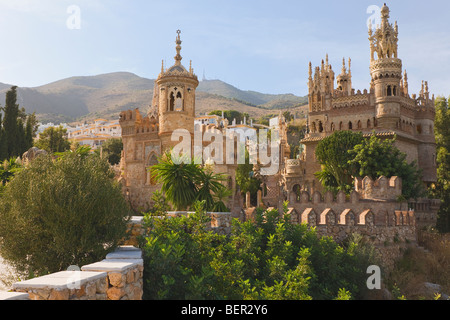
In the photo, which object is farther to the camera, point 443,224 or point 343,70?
point 343,70

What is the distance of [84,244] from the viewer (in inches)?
316

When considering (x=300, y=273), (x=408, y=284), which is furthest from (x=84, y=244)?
(x=408, y=284)

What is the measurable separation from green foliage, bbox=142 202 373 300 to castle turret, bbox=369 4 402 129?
21954mm

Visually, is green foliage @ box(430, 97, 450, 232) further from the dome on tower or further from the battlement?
the dome on tower

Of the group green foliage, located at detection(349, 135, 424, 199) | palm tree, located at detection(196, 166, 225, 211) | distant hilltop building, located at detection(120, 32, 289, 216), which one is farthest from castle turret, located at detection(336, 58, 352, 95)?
palm tree, located at detection(196, 166, 225, 211)

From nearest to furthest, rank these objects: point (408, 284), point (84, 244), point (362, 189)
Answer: point (84, 244), point (408, 284), point (362, 189)

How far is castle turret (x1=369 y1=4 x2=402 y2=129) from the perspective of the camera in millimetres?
31719

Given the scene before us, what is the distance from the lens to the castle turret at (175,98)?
2697 cm

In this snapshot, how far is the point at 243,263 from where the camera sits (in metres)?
9.23

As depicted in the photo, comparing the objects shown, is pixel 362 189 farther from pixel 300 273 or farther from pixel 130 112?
pixel 130 112

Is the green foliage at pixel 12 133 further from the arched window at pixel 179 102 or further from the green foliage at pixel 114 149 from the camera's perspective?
the green foliage at pixel 114 149

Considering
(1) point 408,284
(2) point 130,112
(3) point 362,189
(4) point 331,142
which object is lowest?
(1) point 408,284

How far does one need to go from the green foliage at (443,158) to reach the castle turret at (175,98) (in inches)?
816
